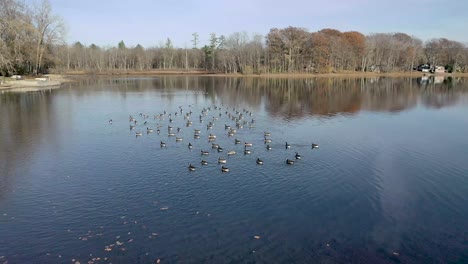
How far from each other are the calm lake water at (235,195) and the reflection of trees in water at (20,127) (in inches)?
7.6

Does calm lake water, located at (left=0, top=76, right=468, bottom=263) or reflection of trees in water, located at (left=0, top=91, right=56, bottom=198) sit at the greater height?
reflection of trees in water, located at (left=0, top=91, right=56, bottom=198)

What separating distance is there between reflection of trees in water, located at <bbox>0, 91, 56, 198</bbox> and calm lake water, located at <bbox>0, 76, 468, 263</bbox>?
0.19 m

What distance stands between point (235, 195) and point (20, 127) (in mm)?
29279

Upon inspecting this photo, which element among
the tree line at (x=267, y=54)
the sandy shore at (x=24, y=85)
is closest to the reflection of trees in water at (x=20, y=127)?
the sandy shore at (x=24, y=85)

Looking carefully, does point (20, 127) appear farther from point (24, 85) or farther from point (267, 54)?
point (267, 54)

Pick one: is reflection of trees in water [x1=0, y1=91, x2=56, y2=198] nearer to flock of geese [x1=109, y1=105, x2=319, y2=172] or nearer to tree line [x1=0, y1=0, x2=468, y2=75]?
flock of geese [x1=109, y1=105, x2=319, y2=172]

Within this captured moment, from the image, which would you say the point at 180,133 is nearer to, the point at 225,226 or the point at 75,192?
the point at 75,192

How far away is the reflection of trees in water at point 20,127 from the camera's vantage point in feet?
90.6

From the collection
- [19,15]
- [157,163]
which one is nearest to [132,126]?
[157,163]

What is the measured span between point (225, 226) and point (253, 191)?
461 centimetres

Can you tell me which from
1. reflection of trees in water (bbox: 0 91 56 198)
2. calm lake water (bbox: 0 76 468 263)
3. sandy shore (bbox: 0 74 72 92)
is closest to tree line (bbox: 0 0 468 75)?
sandy shore (bbox: 0 74 72 92)

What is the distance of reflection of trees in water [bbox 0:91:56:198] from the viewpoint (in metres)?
27.6

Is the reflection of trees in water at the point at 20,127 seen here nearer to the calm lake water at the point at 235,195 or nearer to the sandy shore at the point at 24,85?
the calm lake water at the point at 235,195

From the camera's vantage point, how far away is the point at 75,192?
71.2 ft
